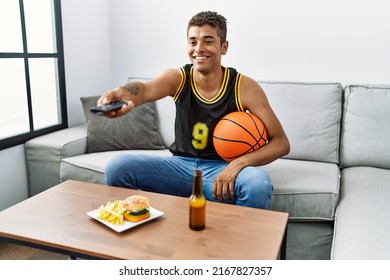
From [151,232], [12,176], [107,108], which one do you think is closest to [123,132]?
[12,176]

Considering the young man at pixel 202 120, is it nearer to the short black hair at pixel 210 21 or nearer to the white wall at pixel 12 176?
the short black hair at pixel 210 21

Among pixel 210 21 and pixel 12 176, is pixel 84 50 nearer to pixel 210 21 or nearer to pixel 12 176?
pixel 12 176

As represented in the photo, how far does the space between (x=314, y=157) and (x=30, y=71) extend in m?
1.95

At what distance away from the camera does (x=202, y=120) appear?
6.47ft

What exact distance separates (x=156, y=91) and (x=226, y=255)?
1.01m

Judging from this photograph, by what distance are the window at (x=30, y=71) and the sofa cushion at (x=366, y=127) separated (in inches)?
78.2

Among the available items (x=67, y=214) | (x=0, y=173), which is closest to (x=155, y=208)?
(x=67, y=214)

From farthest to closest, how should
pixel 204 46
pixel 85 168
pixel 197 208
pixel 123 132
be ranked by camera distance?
1. pixel 123 132
2. pixel 85 168
3. pixel 204 46
4. pixel 197 208

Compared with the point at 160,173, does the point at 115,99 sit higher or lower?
higher

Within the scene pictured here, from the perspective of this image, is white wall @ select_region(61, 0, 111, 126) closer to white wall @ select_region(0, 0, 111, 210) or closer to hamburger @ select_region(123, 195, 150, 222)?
white wall @ select_region(0, 0, 111, 210)

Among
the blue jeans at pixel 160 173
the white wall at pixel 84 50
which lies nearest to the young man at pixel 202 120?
the blue jeans at pixel 160 173

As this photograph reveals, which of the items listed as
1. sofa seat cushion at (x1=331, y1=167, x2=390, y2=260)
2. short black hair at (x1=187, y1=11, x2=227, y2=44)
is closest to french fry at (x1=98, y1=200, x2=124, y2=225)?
sofa seat cushion at (x1=331, y1=167, x2=390, y2=260)

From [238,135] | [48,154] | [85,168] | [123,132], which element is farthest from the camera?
[123,132]

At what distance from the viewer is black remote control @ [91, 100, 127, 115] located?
4.56 ft
